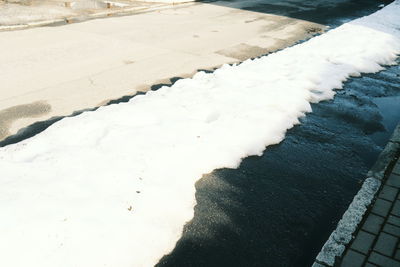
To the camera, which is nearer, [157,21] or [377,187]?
[377,187]

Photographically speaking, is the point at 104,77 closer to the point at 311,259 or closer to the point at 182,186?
the point at 182,186

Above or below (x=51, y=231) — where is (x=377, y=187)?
below

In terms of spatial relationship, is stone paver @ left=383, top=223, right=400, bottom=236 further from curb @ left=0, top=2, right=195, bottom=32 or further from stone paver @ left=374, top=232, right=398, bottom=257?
curb @ left=0, top=2, right=195, bottom=32

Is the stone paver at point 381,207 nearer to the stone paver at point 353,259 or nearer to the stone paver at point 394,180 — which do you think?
the stone paver at point 394,180

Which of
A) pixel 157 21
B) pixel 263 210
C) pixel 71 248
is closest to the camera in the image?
pixel 71 248

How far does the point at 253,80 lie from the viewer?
6.80 m

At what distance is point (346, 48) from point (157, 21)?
6.22 metres

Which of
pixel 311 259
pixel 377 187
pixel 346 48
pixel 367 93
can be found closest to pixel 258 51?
pixel 346 48

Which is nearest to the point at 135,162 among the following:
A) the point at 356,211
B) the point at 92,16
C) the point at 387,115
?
the point at 356,211

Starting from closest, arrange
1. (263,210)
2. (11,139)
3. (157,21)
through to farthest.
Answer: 1. (263,210)
2. (11,139)
3. (157,21)

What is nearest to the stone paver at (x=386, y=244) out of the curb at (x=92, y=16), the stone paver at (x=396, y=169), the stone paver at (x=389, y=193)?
the stone paver at (x=389, y=193)

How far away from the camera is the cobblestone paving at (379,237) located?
10.0 feet

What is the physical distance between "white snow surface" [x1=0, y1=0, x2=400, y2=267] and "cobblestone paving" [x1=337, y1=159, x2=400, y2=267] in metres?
1.47

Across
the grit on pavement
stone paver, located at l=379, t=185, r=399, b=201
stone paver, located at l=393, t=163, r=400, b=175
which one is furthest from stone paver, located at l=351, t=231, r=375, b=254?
the grit on pavement
